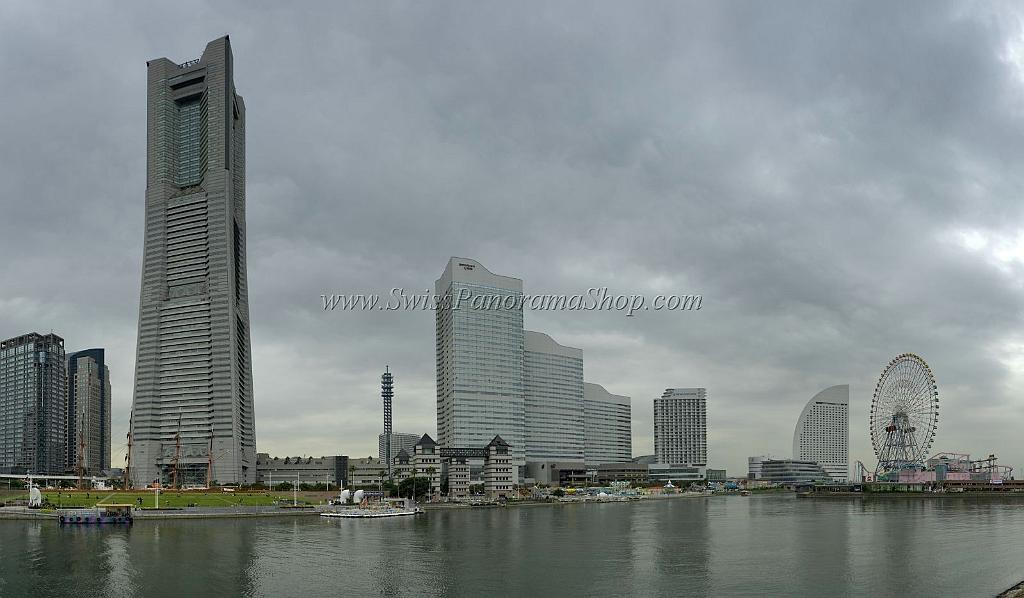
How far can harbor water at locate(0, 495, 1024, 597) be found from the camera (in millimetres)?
69688

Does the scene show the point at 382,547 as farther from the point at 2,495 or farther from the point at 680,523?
the point at 2,495

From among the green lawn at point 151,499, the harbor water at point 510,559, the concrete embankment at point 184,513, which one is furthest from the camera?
the green lawn at point 151,499

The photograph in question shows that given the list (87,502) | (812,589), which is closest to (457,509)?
(87,502)

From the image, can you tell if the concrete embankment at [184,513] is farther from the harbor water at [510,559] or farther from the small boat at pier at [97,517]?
the harbor water at [510,559]

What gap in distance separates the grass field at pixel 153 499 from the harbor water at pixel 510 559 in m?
20.4

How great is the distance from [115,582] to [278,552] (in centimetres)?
2300

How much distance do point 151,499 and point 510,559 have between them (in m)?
105

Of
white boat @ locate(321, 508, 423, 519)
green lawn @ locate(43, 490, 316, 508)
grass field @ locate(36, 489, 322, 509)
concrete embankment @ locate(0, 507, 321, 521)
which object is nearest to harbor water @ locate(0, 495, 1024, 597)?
concrete embankment @ locate(0, 507, 321, 521)

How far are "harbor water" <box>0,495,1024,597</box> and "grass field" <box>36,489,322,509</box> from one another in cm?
2038

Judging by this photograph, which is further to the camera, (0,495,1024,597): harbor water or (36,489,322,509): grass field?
(36,489,322,509): grass field

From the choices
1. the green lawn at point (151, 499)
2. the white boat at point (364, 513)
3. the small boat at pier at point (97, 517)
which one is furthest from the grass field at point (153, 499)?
the white boat at point (364, 513)

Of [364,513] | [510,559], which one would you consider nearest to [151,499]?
[364,513]

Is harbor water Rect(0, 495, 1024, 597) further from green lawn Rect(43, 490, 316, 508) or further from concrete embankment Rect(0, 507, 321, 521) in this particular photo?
green lawn Rect(43, 490, 316, 508)

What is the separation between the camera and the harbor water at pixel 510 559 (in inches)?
2744
